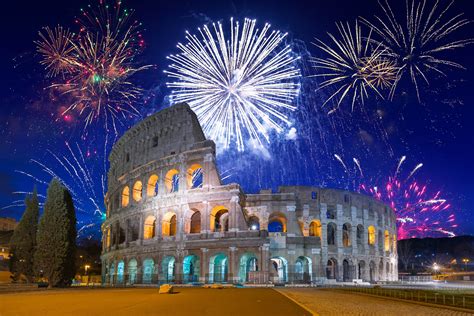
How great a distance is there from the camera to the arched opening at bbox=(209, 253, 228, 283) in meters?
41.5

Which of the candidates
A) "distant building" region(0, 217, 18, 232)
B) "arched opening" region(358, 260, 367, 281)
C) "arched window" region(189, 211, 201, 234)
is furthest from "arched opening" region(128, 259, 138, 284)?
"distant building" region(0, 217, 18, 232)

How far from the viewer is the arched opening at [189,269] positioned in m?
42.9

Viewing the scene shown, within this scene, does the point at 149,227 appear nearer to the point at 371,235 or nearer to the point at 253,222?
the point at 253,222

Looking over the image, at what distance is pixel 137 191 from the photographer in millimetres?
52500

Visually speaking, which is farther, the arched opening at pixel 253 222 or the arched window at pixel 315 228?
the arched window at pixel 315 228

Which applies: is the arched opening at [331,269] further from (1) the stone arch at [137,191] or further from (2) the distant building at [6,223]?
(2) the distant building at [6,223]

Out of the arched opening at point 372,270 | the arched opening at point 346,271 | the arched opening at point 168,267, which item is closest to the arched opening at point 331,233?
the arched opening at point 346,271

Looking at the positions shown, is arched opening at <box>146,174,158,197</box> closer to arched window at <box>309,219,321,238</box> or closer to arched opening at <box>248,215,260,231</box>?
arched opening at <box>248,215,260,231</box>

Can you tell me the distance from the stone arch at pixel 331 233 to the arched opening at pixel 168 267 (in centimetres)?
1912

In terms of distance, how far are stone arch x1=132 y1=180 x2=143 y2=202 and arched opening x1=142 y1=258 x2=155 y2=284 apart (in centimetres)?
769

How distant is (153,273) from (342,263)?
69.7 ft

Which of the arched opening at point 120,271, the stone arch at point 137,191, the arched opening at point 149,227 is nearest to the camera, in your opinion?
the arched opening at point 149,227

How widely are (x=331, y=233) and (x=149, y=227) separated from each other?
21.6 m

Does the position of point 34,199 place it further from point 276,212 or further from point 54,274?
point 276,212
